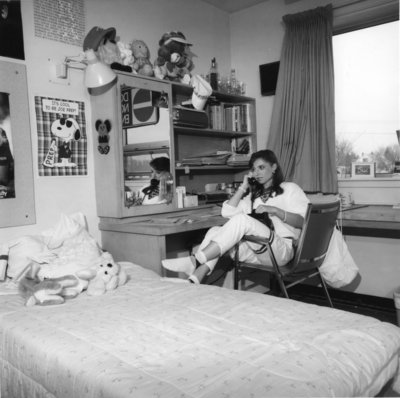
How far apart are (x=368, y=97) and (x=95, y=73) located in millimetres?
2180

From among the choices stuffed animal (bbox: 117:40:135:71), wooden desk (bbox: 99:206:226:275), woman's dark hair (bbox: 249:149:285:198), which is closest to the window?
woman's dark hair (bbox: 249:149:285:198)

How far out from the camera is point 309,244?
2516 mm

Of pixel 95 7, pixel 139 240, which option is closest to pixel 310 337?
pixel 139 240

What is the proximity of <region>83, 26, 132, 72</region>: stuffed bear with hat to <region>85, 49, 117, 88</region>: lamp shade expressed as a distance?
146mm

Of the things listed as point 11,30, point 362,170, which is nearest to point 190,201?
point 362,170

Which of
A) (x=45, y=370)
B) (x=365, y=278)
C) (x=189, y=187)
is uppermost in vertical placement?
(x=189, y=187)

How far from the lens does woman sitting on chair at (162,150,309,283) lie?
8.78 feet

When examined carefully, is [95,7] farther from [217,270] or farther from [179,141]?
[217,270]

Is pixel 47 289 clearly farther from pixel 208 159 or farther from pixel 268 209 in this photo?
pixel 208 159

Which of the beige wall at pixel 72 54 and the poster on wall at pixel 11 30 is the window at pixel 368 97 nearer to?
the beige wall at pixel 72 54

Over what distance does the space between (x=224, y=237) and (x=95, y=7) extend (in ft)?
6.05

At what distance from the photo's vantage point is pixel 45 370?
1.41m

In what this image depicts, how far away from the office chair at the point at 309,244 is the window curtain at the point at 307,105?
91cm

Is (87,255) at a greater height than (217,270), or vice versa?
(87,255)
